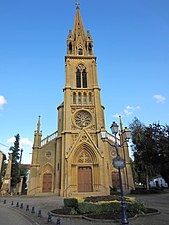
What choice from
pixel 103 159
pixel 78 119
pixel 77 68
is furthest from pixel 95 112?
pixel 77 68

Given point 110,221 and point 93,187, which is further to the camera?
point 93,187

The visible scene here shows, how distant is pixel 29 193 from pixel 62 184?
6.27 meters

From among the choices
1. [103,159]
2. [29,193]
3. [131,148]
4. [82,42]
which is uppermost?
[82,42]

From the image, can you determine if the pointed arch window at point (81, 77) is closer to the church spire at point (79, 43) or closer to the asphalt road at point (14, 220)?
the church spire at point (79, 43)

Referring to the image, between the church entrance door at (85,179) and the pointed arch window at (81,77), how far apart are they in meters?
15.6

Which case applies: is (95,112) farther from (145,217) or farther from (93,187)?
(145,217)

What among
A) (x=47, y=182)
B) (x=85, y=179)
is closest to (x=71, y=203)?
(x=85, y=179)

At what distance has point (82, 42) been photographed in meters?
40.0

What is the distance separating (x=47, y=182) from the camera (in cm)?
2889

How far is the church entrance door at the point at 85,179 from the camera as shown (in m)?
26.0

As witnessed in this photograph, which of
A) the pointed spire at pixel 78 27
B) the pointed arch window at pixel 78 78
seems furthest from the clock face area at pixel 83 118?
the pointed spire at pixel 78 27

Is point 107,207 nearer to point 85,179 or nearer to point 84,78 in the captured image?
point 85,179

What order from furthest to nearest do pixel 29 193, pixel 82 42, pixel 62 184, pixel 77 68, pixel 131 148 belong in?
1. pixel 82 42
2. pixel 77 68
3. pixel 131 148
4. pixel 29 193
5. pixel 62 184

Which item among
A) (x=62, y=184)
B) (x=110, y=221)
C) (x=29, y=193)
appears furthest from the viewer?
(x=29, y=193)
